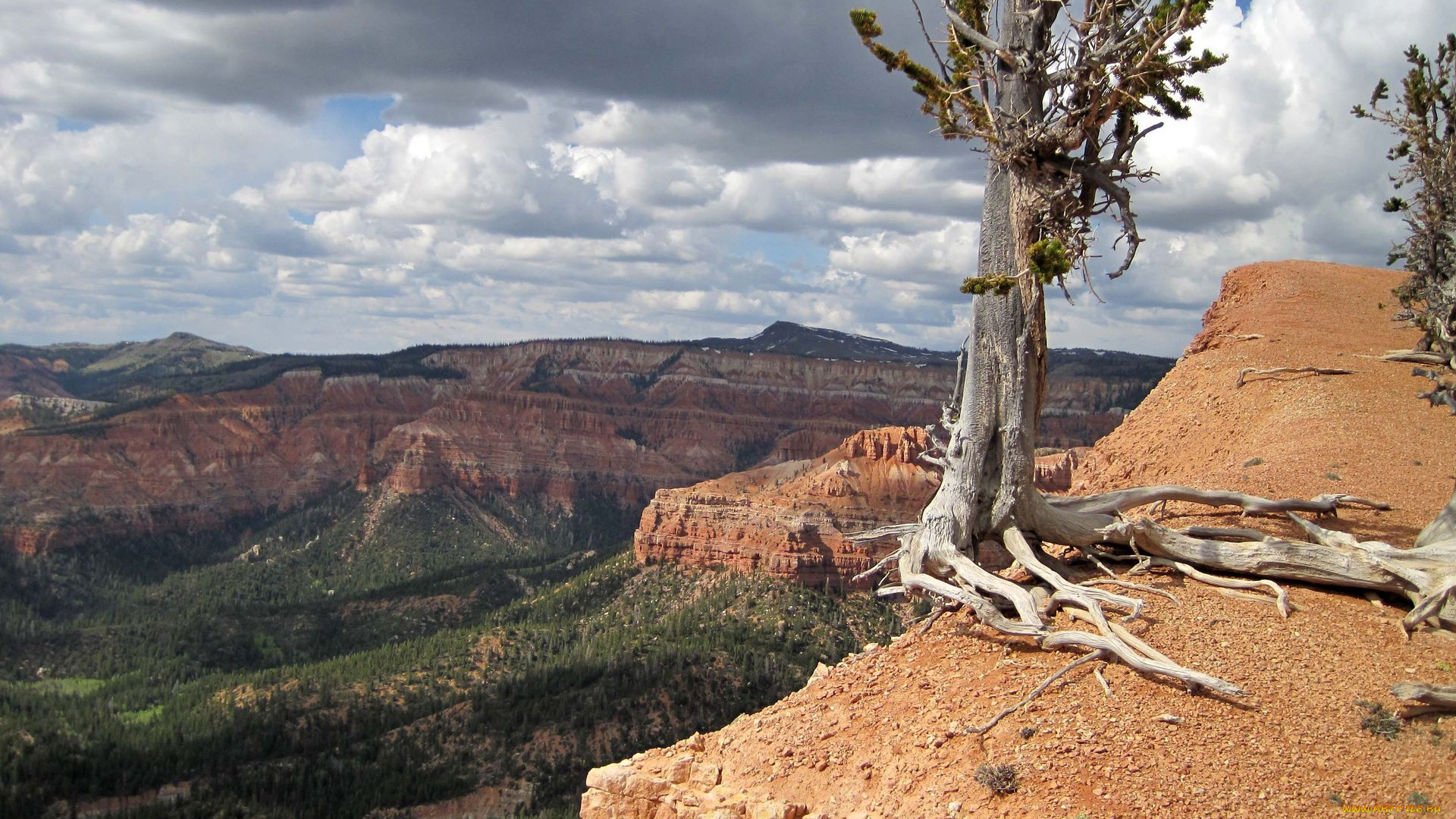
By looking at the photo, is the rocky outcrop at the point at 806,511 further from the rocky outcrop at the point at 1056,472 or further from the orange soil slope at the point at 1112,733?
the orange soil slope at the point at 1112,733

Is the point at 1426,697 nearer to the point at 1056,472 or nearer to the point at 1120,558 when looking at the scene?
the point at 1120,558

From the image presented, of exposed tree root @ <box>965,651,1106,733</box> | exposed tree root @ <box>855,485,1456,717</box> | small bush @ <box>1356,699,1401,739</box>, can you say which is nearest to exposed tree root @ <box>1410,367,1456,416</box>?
exposed tree root @ <box>855,485,1456,717</box>

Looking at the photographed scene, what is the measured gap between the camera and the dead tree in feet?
50.0

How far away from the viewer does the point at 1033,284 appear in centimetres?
1541

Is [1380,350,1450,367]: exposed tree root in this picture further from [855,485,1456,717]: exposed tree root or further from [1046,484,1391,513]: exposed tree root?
[855,485,1456,717]: exposed tree root

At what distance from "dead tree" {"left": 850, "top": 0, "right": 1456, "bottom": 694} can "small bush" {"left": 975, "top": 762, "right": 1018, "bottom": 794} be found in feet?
10.9

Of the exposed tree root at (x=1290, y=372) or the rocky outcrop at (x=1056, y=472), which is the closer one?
the exposed tree root at (x=1290, y=372)

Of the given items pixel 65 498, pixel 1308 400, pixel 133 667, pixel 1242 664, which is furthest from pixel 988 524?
pixel 65 498

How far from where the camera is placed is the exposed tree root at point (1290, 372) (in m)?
27.7

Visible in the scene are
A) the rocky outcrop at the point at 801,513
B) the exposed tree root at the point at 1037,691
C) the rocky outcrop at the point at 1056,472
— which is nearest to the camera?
the exposed tree root at the point at 1037,691

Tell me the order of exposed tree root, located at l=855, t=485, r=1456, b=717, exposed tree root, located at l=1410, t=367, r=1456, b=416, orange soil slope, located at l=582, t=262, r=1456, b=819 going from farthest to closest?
exposed tree root, located at l=1410, t=367, r=1456, b=416 < exposed tree root, located at l=855, t=485, r=1456, b=717 < orange soil slope, located at l=582, t=262, r=1456, b=819

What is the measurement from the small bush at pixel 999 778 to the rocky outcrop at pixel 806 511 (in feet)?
252

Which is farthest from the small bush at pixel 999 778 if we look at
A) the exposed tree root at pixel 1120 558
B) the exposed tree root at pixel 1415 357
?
the exposed tree root at pixel 1415 357

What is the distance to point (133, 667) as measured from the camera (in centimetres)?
10444
